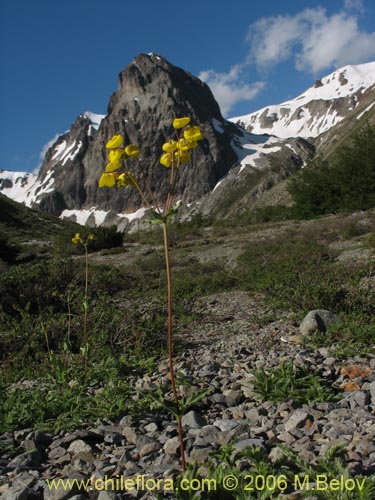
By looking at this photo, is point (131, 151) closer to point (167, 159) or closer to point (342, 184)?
point (167, 159)

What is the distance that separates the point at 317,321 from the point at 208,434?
2.50 metres

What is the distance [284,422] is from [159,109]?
156785mm

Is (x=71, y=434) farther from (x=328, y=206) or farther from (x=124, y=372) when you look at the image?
(x=328, y=206)

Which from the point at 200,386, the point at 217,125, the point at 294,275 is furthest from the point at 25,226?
the point at 217,125

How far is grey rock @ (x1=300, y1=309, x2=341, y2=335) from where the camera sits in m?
4.61

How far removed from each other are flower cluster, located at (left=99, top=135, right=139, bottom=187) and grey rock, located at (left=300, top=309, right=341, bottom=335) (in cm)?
326

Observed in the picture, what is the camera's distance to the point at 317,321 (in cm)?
466

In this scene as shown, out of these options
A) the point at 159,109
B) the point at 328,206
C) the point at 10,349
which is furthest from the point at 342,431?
the point at 159,109

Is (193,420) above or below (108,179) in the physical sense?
below

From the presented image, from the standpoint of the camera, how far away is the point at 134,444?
8.59ft

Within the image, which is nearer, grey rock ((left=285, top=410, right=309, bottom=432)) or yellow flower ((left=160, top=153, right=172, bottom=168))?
yellow flower ((left=160, top=153, right=172, bottom=168))

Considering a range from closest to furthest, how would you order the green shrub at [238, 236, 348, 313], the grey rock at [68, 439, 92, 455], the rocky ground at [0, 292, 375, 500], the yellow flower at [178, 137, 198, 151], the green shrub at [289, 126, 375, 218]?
the yellow flower at [178, 137, 198, 151] → the rocky ground at [0, 292, 375, 500] → the grey rock at [68, 439, 92, 455] → the green shrub at [238, 236, 348, 313] → the green shrub at [289, 126, 375, 218]

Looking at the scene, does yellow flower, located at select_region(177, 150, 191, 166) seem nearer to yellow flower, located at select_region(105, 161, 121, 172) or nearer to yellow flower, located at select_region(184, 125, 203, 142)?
yellow flower, located at select_region(184, 125, 203, 142)

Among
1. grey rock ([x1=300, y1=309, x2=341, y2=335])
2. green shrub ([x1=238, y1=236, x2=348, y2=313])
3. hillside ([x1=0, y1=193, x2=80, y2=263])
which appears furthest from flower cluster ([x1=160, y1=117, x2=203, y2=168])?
hillside ([x1=0, y1=193, x2=80, y2=263])
